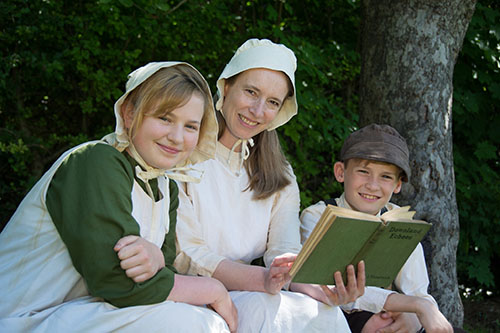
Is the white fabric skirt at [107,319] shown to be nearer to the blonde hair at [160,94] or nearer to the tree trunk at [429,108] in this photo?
the blonde hair at [160,94]

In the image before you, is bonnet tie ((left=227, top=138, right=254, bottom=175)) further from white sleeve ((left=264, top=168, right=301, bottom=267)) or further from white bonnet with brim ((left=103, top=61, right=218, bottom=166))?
white bonnet with brim ((left=103, top=61, right=218, bottom=166))

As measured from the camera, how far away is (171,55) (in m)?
5.55

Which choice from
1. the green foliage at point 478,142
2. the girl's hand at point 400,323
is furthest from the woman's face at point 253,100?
the green foliage at point 478,142

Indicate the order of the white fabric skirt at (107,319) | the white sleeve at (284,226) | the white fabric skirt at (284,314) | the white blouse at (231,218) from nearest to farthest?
the white fabric skirt at (107,319), the white fabric skirt at (284,314), the white blouse at (231,218), the white sleeve at (284,226)

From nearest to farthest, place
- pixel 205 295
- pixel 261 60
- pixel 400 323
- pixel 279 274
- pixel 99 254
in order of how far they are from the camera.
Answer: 1. pixel 99 254
2. pixel 205 295
3. pixel 279 274
4. pixel 400 323
5. pixel 261 60

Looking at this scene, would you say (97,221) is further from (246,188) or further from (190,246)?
(246,188)

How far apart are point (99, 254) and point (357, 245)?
1135 millimetres

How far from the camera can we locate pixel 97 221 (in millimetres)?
2084

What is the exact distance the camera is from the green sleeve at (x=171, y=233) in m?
2.72

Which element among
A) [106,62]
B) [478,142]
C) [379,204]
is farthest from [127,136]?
[478,142]

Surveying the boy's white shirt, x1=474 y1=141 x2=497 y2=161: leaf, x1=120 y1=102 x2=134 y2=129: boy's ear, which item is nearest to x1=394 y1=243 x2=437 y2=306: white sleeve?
the boy's white shirt

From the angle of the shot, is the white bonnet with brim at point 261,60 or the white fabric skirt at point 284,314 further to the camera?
the white bonnet with brim at point 261,60

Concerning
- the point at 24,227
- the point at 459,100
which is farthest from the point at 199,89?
the point at 459,100

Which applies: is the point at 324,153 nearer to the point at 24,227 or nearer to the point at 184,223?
the point at 184,223
